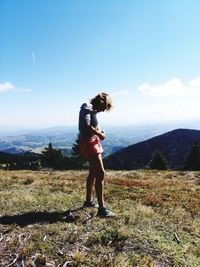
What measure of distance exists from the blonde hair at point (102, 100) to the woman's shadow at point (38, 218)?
9.76ft

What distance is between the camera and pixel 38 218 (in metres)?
8.00

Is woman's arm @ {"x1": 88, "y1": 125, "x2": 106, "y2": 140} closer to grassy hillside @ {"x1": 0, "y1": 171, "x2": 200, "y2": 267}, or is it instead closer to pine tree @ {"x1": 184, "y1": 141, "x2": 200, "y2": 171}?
grassy hillside @ {"x1": 0, "y1": 171, "x2": 200, "y2": 267}

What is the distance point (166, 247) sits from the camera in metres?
6.51

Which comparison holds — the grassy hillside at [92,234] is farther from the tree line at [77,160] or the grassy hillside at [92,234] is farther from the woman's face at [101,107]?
the tree line at [77,160]

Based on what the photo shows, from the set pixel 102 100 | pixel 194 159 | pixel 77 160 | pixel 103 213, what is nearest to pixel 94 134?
pixel 102 100

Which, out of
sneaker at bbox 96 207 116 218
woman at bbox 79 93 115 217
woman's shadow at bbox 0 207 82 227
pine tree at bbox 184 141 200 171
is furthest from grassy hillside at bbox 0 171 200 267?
pine tree at bbox 184 141 200 171

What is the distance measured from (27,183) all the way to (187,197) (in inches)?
279

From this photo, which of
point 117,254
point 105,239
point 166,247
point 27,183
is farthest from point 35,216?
point 27,183

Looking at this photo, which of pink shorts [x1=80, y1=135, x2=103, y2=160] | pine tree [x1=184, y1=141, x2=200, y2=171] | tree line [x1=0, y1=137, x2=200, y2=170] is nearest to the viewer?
pink shorts [x1=80, y1=135, x2=103, y2=160]

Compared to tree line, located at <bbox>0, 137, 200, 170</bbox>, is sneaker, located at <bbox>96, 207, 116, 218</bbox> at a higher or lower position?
higher

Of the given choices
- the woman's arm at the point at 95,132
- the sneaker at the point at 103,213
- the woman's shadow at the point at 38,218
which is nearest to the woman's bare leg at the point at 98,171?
the sneaker at the point at 103,213

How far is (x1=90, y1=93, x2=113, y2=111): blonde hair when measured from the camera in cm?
818

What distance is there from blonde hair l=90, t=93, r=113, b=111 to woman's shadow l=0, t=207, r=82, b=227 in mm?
2976

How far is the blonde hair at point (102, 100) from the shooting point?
8.18 meters
